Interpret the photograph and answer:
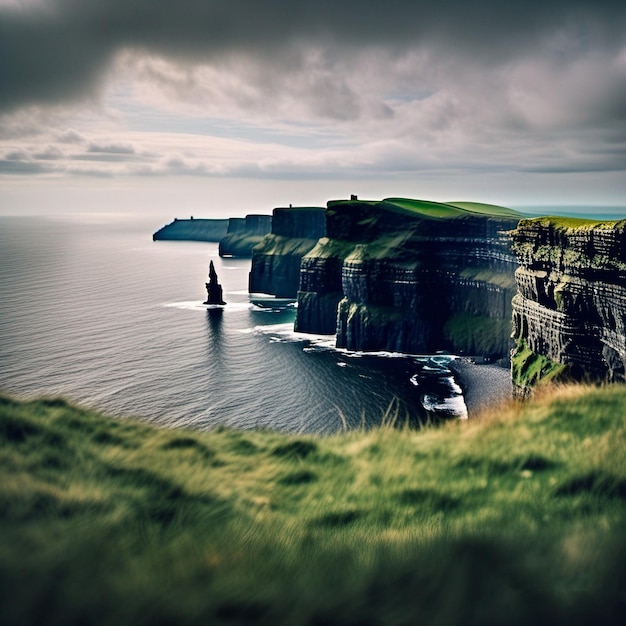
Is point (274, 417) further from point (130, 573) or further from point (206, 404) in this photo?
point (130, 573)

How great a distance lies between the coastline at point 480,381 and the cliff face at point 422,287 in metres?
8.40

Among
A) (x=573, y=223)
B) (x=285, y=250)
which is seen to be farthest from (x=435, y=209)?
(x=573, y=223)

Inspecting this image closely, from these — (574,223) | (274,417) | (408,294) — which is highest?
(574,223)

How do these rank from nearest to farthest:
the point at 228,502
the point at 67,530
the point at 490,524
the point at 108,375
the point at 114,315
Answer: the point at 67,530, the point at 490,524, the point at 228,502, the point at 108,375, the point at 114,315

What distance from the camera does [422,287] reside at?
110500 millimetres

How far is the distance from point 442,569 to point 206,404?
6588 cm

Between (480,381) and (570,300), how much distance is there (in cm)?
3131

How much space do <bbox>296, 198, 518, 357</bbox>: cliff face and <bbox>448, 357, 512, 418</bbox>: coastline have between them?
8402mm

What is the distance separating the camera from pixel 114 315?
12425 cm

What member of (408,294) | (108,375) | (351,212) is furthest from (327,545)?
A: (351,212)

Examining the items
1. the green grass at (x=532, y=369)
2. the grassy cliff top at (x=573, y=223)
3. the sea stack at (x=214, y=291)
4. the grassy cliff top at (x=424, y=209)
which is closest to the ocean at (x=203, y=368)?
the sea stack at (x=214, y=291)

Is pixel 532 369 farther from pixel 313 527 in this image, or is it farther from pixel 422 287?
pixel 313 527

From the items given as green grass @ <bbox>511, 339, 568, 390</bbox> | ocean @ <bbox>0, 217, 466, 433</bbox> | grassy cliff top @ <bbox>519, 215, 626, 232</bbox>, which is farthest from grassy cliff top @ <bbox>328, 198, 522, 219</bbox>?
green grass @ <bbox>511, 339, 568, 390</bbox>

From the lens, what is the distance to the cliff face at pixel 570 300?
50719 millimetres
